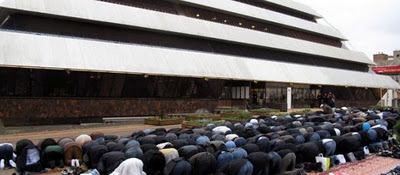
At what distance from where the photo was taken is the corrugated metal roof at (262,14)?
35.0 meters

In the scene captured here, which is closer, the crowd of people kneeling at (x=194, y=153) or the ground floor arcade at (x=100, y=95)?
the crowd of people kneeling at (x=194, y=153)

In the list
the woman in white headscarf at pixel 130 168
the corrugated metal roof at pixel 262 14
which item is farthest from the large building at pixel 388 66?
the woman in white headscarf at pixel 130 168

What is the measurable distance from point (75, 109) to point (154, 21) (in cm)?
932

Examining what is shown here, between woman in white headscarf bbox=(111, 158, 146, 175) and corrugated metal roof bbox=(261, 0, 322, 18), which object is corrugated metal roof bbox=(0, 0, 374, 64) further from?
woman in white headscarf bbox=(111, 158, 146, 175)

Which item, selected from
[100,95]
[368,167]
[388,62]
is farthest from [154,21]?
[388,62]

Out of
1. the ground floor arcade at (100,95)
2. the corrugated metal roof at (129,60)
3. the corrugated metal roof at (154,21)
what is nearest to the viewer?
the corrugated metal roof at (129,60)

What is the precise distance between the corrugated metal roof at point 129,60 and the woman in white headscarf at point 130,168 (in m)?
13.0

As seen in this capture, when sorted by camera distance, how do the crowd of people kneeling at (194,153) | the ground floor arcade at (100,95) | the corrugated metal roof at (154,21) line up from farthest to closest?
the corrugated metal roof at (154,21) → the ground floor arcade at (100,95) → the crowd of people kneeling at (194,153)

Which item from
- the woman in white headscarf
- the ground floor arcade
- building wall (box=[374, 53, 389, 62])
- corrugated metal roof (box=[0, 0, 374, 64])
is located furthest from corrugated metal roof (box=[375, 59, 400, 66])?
the woman in white headscarf

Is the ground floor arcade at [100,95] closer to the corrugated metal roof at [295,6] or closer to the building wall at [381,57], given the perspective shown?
the corrugated metal roof at [295,6]

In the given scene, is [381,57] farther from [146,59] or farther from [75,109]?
[75,109]

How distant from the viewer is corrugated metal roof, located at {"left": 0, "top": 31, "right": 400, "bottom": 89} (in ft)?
65.8

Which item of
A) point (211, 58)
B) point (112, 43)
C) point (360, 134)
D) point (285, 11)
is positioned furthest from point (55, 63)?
point (285, 11)

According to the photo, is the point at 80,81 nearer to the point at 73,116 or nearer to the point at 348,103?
the point at 73,116
